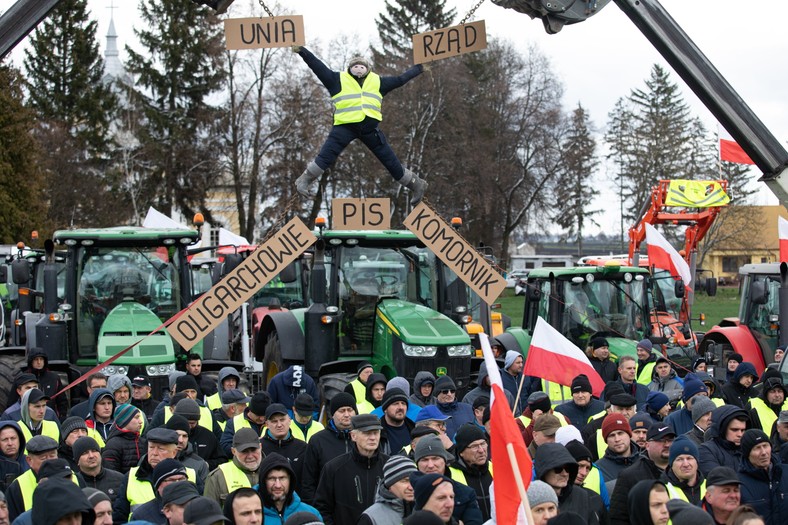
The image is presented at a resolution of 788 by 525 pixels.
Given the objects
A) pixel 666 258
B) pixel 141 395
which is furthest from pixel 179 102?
pixel 141 395

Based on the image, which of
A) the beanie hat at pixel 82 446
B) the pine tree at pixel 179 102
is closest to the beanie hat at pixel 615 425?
the beanie hat at pixel 82 446

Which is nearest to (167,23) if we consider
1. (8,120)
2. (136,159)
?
(136,159)

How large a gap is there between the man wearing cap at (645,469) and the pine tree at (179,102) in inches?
1530

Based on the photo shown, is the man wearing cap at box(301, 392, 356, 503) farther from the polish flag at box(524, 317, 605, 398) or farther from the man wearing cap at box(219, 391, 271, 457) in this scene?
the polish flag at box(524, 317, 605, 398)

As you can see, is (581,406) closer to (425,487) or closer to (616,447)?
(616,447)

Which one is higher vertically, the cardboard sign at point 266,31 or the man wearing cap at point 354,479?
the cardboard sign at point 266,31

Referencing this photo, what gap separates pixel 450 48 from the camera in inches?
367

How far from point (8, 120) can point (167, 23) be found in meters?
10.6

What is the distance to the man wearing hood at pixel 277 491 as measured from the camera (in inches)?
267

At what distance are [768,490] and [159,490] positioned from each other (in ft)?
13.0

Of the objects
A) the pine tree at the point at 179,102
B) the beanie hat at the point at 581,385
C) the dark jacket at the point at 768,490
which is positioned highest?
the pine tree at the point at 179,102

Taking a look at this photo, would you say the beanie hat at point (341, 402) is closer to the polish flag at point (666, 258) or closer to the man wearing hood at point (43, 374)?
the man wearing hood at point (43, 374)

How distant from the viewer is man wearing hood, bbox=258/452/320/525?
6.79 meters

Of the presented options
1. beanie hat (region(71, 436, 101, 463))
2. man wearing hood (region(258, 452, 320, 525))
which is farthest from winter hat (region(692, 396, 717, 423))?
beanie hat (region(71, 436, 101, 463))
